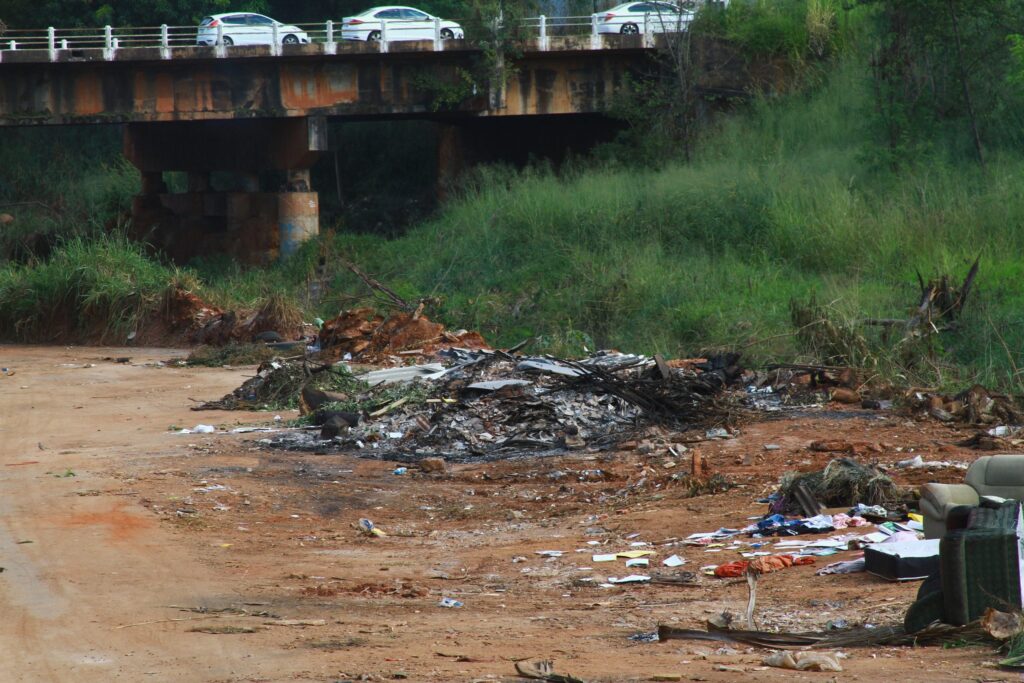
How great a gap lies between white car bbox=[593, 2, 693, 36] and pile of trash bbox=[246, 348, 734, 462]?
17.0 m

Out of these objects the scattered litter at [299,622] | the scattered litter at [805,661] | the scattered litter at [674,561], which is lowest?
the scattered litter at [674,561]

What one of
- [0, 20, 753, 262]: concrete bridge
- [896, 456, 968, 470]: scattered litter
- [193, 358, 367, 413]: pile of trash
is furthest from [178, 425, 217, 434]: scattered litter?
[0, 20, 753, 262]: concrete bridge

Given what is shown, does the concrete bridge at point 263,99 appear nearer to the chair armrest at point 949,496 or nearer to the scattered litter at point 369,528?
the scattered litter at point 369,528

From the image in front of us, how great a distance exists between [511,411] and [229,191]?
18156 mm

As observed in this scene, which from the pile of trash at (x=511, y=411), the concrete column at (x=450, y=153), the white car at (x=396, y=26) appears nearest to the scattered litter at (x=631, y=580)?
the pile of trash at (x=511, y=411)

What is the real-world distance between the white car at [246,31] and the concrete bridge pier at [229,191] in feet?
6.04

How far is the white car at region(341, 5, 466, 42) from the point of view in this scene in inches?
1115

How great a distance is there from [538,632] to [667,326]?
513 inches

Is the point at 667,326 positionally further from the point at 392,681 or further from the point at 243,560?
the point at 392,681

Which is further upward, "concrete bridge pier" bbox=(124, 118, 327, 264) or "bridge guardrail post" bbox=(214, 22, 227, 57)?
"bridge guardrail post" bbox=(214, 22, 227, 57)

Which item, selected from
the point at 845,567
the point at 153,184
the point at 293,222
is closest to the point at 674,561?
the point at 845,567

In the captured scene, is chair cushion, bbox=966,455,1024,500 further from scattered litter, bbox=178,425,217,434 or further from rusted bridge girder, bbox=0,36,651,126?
rusted bridge girder, bbox=0,36,651,126

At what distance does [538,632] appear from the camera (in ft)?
20.5

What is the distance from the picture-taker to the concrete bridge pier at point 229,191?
2780cm
